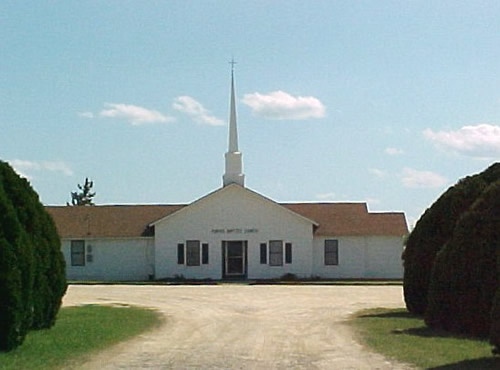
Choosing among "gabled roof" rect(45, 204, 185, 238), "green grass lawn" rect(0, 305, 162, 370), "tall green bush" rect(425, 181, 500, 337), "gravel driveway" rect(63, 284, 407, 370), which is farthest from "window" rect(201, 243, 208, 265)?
"tall green bush" rect(425, 181, 500, 337)

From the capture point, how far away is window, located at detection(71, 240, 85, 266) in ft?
184

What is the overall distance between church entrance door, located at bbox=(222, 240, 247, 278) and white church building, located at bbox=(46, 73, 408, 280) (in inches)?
2.2

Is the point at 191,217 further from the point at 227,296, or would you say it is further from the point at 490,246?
the point at 490,246

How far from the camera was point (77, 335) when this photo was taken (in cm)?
2117

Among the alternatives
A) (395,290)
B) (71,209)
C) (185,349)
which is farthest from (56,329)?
(71,209)

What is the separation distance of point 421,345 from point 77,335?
737cm

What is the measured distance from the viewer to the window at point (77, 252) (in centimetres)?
5606

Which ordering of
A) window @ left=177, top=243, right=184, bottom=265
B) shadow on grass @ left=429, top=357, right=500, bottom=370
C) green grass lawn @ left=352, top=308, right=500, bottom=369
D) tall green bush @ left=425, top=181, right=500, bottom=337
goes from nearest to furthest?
shadow on grass @ left=429, top=357, right=500, bottom=370, green grass lawn @ left=352, top=308, right=500, bottom=369, tall green bush @ left=425, top=181, right=500, bottom=337, window @ left=177, top=243, right=184, bottom=265

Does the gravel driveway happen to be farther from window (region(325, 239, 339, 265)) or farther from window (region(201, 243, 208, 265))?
window (region(325, 239, 339, 265))

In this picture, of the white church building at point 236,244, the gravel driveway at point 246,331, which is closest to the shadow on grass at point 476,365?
the gravel driveway at point 246,331

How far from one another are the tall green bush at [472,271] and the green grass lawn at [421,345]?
54 centimetres

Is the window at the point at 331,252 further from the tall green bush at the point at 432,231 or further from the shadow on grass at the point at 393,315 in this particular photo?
the tall green bush at the point at 432,231

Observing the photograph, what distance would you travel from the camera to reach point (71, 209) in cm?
5941

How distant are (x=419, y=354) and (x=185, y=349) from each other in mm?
4500
